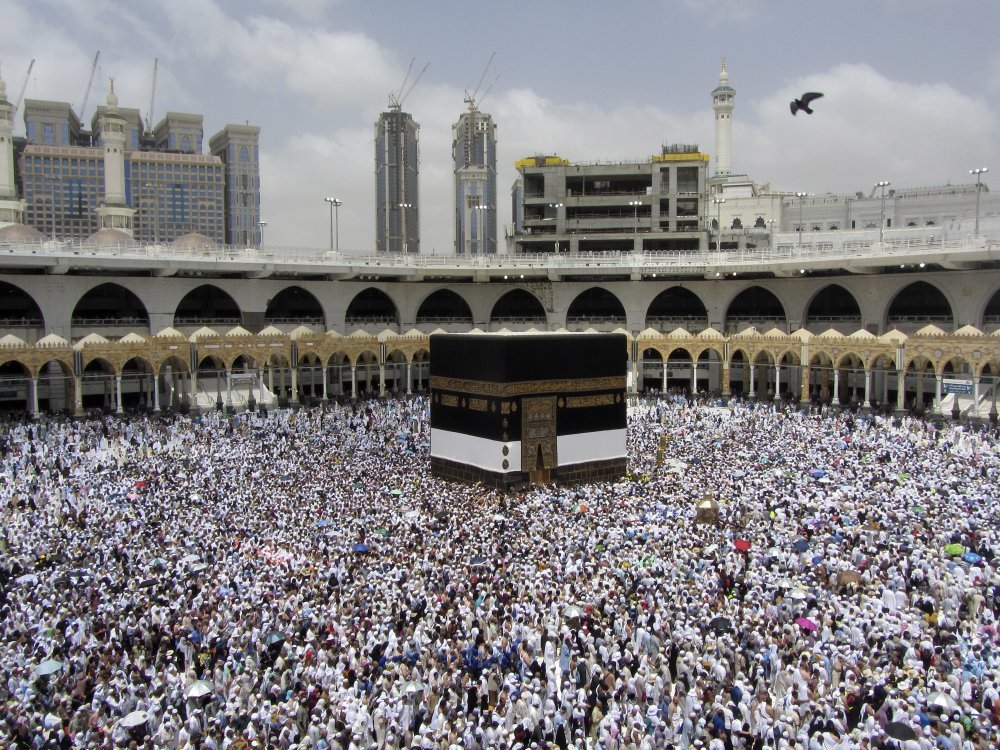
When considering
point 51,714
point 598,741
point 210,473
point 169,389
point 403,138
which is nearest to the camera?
point 598,741

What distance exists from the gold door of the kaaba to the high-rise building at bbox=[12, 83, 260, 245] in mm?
72012

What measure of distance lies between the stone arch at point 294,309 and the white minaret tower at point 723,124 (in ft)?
90.7

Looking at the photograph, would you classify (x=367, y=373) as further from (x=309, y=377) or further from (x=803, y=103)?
(x=803, y=103)

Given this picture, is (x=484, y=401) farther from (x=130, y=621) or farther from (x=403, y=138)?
(x=403, y=138)

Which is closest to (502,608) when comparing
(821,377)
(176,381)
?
(176,381)

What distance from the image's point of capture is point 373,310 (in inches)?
1423

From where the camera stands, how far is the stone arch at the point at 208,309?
103 feet

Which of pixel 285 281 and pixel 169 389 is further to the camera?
pixel 285 281

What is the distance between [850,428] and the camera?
70.7 ft

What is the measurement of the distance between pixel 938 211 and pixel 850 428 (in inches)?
1176

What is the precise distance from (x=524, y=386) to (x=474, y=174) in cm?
8143

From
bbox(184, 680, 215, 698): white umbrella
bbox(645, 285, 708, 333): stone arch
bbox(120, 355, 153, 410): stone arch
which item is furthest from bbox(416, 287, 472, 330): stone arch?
bbox(184, 680, 215, 698): white umbrella

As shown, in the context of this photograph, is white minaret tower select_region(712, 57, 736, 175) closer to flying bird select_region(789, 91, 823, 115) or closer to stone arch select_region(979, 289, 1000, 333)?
stone arch select_region(979, 289, 1000, 333)

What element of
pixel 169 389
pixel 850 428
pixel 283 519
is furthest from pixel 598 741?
pixel 169 389
